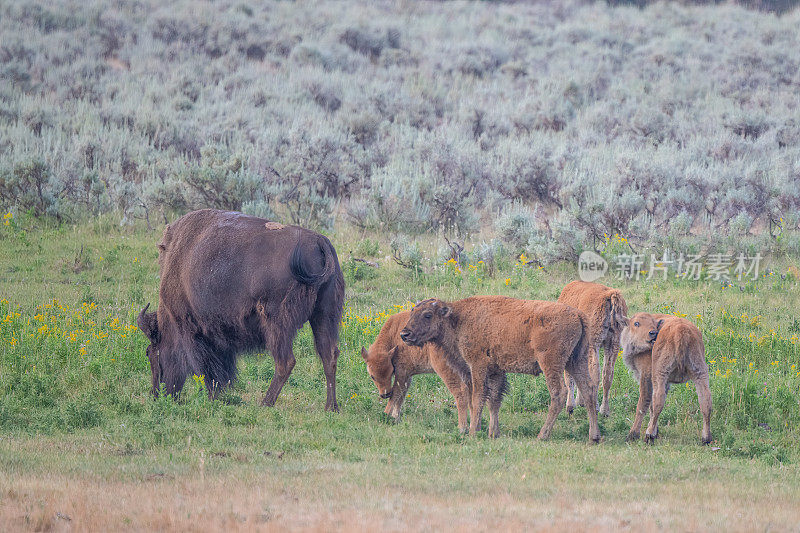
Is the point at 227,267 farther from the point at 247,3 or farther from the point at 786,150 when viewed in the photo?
the point at 247,3

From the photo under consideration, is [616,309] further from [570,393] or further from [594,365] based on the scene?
[570,393]

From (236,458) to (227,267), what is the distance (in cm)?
250

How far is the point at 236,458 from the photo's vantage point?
7324 mm

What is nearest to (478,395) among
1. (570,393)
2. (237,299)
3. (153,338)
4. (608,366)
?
(570,393)

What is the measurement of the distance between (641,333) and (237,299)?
3968 millimetres

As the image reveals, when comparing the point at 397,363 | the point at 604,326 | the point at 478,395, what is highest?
the point at 604,326

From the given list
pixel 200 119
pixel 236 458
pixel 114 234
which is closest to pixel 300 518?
pixel 236 458

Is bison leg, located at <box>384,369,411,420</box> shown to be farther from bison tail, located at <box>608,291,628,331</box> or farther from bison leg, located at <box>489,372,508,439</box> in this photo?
bison tail, located at <box>608,291,628,331</box>

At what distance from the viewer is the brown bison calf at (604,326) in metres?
9.57

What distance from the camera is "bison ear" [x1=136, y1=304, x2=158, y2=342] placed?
32.0 feet

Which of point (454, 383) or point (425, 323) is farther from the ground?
point (425, 323)

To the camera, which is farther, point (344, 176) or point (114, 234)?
point (344, 176)

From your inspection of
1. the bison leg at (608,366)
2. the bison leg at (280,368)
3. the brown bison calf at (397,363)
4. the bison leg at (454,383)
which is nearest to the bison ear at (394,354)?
the brown bison calf at (397,363)

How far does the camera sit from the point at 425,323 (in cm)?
886
